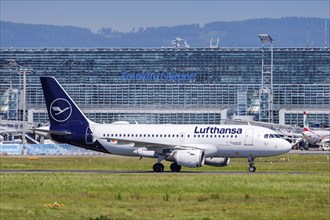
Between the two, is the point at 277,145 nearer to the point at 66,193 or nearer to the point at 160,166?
the point at 160,166

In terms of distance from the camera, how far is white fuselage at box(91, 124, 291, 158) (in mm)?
78750

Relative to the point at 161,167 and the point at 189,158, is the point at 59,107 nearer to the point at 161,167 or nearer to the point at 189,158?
the point at 161,167

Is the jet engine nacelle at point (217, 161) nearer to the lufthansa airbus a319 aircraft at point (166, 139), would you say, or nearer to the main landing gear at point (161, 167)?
the lufthansa airbus a319 aircraft at point (166, 139)

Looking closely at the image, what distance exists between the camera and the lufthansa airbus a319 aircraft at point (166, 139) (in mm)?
78562

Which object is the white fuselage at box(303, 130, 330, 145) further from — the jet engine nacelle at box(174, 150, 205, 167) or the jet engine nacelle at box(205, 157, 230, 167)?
the jet engine nacelle at box(174, 150, 205, 167)

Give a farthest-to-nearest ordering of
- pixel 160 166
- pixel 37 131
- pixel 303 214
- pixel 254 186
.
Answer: pixel 37 131, pixel 160 166, pixel 254 186, pixel 303 214

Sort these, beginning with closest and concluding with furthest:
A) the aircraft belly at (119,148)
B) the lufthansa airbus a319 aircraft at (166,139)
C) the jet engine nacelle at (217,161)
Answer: the lufthansa airbus a319 aircraft at (166,139) → the aircraft belly at (119,148) → the jet engine nacelle at (217,161)

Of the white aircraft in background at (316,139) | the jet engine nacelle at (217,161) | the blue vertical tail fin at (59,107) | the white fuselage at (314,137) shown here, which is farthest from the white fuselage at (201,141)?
the white fuselage at (314,137)

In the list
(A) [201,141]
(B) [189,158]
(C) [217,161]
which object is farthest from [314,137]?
(B) [189,158]

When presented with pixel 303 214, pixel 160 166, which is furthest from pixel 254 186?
pixel 160 166

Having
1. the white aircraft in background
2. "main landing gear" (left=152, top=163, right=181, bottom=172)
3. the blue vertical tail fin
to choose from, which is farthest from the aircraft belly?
the white aircraft in background

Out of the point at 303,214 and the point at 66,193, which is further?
the point at 66,193

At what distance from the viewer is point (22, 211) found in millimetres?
45375

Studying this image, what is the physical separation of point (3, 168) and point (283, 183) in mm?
26689
